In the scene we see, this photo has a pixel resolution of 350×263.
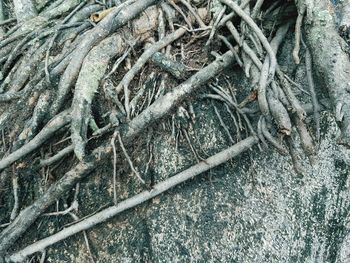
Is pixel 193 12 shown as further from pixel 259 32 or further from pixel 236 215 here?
pixel 236 215

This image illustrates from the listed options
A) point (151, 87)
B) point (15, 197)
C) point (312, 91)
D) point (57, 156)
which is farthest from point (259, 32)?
point (15, 197)

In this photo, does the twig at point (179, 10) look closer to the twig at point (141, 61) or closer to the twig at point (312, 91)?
the twig at point (141, 61)

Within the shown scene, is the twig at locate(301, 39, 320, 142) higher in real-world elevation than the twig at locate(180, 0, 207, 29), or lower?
lower

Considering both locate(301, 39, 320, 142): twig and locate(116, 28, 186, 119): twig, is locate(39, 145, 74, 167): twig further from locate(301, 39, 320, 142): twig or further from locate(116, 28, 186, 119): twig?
locate(301, 39, 320, 142): twig

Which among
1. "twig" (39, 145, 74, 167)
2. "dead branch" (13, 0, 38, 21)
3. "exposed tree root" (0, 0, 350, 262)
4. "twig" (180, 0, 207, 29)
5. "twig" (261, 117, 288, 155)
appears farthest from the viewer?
"dead branch" (13, 0, 38, 21)

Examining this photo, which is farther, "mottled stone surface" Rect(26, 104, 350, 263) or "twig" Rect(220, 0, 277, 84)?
"mottled stone surface" Rect(26, 104, 350, 263)

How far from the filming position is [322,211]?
237 centimetres

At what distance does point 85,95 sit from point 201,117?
62cm

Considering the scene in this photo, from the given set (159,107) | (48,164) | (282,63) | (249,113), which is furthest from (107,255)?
(282,63)

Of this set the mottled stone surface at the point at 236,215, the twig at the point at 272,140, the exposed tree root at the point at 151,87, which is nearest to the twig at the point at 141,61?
the exposed tree root at the point at 151,87

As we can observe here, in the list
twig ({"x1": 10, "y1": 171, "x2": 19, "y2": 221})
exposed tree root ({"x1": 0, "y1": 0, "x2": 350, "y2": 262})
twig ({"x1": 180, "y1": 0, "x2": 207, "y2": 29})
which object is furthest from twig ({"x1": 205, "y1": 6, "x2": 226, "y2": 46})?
twig ({"x1": 10, "y1": 171, "x2": 19, "y2": 221})

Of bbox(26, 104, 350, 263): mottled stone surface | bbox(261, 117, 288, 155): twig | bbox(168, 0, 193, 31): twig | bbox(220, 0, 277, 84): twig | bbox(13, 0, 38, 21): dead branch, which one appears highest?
bbox(13, 0, 38, 21): dead branch

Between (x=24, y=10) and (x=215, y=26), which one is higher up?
(x=24, y=10)

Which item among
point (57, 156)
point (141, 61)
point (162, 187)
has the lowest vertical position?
point (162, 187)
